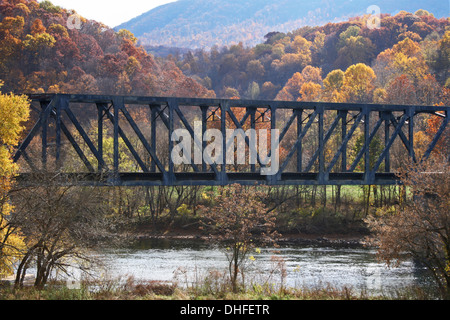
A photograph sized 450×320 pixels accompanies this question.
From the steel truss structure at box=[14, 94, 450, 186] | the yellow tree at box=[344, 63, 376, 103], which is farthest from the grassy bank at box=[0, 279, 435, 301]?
the yellow tree at box=[344, 63, 376, 103]

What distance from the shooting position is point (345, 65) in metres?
143

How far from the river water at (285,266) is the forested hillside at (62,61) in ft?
144

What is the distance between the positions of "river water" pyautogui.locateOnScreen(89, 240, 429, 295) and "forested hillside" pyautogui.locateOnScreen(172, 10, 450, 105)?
120 feet

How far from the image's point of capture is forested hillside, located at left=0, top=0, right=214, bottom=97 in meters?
81.9

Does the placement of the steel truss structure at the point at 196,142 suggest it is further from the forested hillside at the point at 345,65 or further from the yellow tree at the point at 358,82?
the yellow tree at the point at 358,82

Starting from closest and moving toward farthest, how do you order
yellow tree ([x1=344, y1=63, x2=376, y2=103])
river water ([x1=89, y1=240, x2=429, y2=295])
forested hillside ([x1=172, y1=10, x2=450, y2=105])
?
1. river water ([x1=89, y1=240, x2=429, y2=295])
2. forested hillside ([x1=172, y1=10, x2=450, y2=105])
3. yellow tree ([x1=344, y1=63, x2=376, y2=103])

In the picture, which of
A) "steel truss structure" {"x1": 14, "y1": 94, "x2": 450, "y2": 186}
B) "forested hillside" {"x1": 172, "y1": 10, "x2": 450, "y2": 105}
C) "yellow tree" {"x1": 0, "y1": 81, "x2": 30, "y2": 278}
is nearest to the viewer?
"yellow tree" {"x1": 0, "y1": 81, "x2": 30, "y2": 278}

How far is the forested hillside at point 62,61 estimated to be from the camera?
269ft

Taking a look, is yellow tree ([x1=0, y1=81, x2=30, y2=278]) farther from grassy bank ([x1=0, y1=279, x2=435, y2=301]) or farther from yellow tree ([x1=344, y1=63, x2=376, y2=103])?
yellow tree ([x1=344, y1=63, x2=376, y2=103])

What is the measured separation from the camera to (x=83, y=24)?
363ft

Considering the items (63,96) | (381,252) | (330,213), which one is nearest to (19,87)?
(330,213)

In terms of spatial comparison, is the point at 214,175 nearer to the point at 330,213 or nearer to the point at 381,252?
the point at 381,252

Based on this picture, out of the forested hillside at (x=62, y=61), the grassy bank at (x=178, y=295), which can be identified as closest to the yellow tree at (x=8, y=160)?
the grassy bank at (x=178, y=295)
